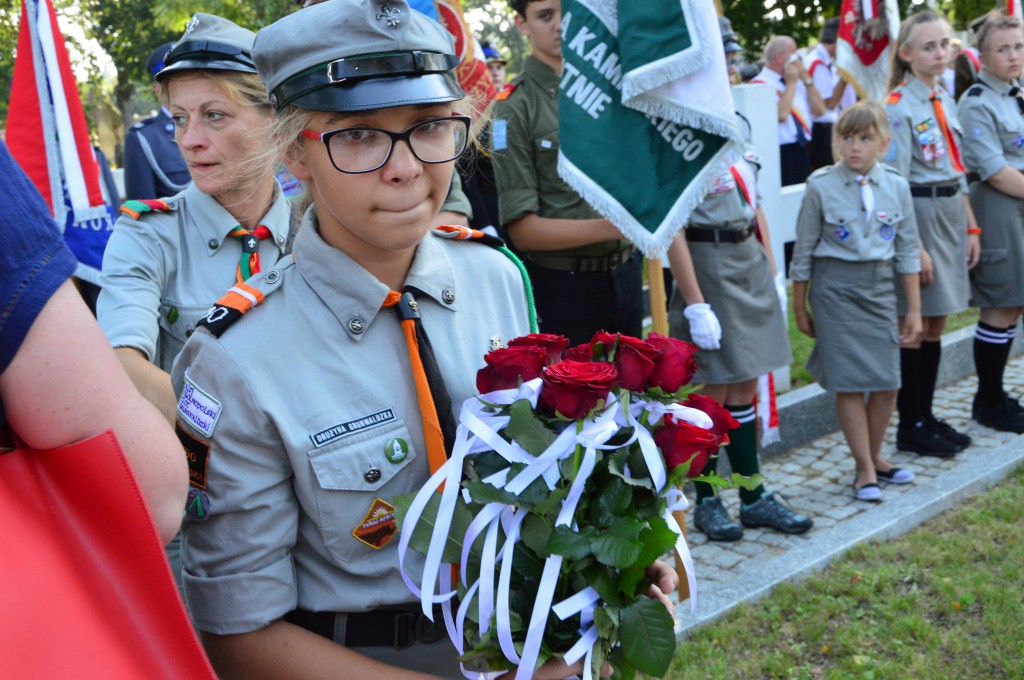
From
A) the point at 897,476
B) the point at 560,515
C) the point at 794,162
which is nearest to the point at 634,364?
the point at 560,515

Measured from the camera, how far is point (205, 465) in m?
1.68

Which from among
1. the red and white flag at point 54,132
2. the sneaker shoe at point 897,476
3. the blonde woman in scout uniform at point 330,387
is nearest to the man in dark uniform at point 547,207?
the red and white flag at point 54,132

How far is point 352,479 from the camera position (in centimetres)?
175

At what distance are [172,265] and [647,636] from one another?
5.66ft

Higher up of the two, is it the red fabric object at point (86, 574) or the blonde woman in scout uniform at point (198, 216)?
the blonde woman in scout uniform at point (198, 216)

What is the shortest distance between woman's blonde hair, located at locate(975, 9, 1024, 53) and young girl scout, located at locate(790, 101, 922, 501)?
1.69 meters

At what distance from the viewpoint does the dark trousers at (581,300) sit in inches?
175

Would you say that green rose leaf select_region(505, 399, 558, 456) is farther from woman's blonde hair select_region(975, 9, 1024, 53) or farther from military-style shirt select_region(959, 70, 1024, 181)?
woman's blonde hair select_region(975, 9, 1024, 53)

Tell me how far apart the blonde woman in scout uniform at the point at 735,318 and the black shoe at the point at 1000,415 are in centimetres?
216

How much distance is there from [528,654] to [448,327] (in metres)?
0.68

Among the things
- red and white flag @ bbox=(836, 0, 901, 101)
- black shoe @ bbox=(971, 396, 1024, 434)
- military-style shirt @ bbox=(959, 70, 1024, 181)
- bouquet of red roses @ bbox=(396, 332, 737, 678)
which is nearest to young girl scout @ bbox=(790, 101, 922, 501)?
black shoe @ bbox=(971, 396, 1024, 434)

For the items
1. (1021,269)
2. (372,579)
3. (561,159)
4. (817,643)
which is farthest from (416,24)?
(1021,269)

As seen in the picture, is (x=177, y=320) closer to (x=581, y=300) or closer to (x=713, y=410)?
(x=713, y=410)

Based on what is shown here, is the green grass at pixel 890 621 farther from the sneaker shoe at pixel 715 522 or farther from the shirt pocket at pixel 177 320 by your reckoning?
the shirt pocket at pixel 177 320
